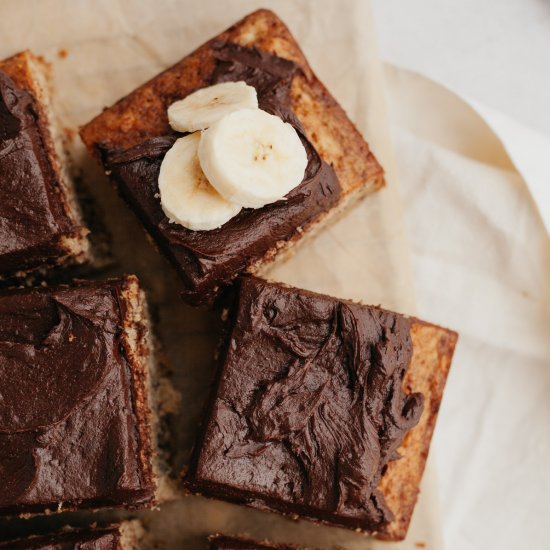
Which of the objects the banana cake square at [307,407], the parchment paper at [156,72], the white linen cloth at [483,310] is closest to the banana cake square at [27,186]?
the parchment paper at [156,72]

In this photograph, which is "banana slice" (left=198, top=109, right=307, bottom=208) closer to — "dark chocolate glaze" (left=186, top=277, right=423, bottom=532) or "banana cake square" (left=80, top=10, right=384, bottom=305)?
"banana cake square" (left=80, top=10, right=384, bottom=305)

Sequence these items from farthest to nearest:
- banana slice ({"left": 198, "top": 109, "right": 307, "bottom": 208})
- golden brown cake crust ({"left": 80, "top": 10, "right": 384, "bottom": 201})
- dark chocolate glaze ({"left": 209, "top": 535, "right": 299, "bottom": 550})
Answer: golden brown cake crust ({"left": 80, "top": 10, "right": 384, "bottom": 201}) < dark chocolate glaze ({"left": 209, "top": 535, "right": 299, "bottom": 550}) < banana slice ({"left": 198, "top": 109, "right": 307, "bottom": 208})

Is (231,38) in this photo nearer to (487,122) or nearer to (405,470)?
(487,122)

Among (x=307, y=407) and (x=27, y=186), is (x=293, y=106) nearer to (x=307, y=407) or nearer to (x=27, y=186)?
(x=27, y=186)

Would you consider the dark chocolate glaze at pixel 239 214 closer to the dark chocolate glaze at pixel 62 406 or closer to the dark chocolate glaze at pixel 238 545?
the dark chocolate glaze at pixel 62 406

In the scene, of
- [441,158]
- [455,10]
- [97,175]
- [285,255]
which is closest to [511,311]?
[441,158]

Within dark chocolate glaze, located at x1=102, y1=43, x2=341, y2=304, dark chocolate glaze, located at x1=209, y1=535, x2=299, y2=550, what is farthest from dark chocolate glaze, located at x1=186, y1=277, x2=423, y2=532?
dark chocolate glaze, located at x1=209, y1=535, x2=299, y2=550
